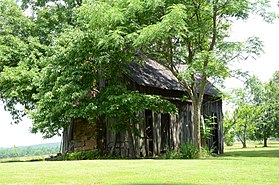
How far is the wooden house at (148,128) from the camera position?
19000 mm

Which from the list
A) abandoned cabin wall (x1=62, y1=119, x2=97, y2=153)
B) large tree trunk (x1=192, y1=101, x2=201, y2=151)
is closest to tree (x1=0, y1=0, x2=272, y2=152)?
large tree trunk (x1=192, y1=101, x2=201, y2=151)

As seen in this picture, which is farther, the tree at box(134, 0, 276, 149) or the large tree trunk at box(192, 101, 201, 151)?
the large tree trunk at box(192, 101, 201, 151)

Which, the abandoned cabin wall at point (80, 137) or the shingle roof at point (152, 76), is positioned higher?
the shingle roof at point (152, 76)

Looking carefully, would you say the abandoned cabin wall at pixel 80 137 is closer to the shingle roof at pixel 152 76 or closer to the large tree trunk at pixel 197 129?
the shingle roof at pixel 152 76

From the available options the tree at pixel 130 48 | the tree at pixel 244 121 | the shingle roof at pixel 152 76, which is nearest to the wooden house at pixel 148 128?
the shingle roof at pixel 152 76

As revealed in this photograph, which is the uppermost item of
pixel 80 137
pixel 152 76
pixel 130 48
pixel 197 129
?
pixel 130 48

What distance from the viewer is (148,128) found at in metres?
19.8

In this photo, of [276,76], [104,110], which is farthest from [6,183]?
[276,76]

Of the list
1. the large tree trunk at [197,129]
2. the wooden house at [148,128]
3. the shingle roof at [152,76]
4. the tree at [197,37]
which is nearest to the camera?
the tree at [197,37]

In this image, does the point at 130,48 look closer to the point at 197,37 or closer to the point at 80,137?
the point at 197,37

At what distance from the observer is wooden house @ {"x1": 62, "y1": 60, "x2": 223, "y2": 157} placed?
19.0 meters

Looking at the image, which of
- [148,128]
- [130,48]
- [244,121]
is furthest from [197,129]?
[244,121]

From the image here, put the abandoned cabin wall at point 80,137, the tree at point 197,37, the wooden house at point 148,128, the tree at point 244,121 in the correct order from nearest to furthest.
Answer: the tree at point 197,37, the wooden house at point 148,128, the abandoned cabin wall at point 80,137, the tree at point 244,121

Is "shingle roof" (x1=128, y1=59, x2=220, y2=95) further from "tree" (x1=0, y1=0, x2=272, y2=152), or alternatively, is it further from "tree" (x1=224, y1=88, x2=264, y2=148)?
"tree" (x1=224, y1=88, x2=264, y2=148)
